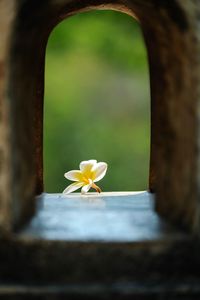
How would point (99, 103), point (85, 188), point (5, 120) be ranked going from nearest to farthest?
point (5, 120)
point (85, 188)
point (99, 103)

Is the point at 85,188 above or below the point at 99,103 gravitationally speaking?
below

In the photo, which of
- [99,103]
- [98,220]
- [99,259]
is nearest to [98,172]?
[98,220]

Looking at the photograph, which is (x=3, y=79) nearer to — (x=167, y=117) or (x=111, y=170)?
(x=167, y=117)

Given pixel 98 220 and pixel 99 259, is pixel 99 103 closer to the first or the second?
pixel 98 220

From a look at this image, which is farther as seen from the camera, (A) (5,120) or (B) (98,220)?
Answer: (B) (98,220)

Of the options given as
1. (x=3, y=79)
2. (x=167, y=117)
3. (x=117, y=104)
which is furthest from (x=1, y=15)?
(x=117, y=104)

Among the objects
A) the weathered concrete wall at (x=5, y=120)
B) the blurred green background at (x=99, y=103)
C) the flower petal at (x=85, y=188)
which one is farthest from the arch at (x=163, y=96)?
the blurred green background at (x=99, y=103)

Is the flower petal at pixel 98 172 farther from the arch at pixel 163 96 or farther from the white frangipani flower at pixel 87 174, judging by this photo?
the arch at pixel 163 96
